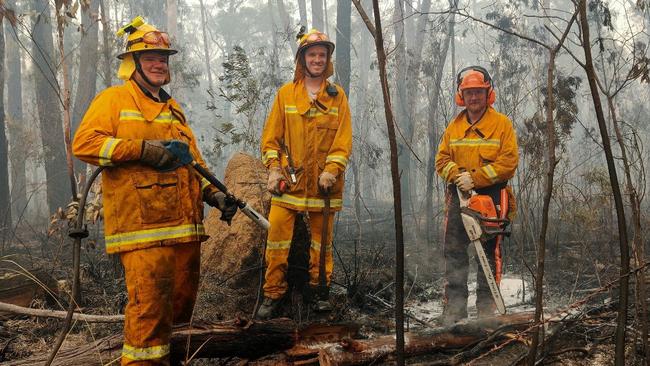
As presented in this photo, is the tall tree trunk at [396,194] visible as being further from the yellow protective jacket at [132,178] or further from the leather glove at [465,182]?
the leather glove at [465,182]

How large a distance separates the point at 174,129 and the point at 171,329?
1193mm

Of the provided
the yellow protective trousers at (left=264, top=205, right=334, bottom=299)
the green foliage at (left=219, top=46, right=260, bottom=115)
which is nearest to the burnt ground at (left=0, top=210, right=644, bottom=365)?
the yellow protective trousers at (left=264, top=205, right=334, bottom=299)

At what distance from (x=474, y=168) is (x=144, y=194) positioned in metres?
2.79

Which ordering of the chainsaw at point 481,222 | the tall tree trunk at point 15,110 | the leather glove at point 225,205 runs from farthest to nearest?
the tall tree trunk at point 15,110 → the chainsaw at point 481,222 → the leather glove at point 225,205

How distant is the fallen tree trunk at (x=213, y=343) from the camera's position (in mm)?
2936

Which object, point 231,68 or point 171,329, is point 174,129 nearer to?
point 171,329

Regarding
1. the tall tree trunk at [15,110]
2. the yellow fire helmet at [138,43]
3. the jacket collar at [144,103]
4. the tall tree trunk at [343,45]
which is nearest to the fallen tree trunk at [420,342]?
the jacket collar at [144,103]

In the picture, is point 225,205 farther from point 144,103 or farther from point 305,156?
point 305,156

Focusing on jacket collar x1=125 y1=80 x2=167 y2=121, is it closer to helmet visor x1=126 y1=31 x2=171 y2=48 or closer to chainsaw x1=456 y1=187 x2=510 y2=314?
helmet visor x1=126 y1=31 x2=171 y2=48

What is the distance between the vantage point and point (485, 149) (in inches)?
168

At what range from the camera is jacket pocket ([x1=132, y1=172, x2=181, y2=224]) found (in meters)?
2.75

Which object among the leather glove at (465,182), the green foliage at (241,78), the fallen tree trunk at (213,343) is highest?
the green foliage at (241,78)

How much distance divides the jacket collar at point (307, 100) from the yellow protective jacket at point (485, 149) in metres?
1.18

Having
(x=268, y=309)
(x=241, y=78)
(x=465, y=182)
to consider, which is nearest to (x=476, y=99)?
(x=465, y=182)
